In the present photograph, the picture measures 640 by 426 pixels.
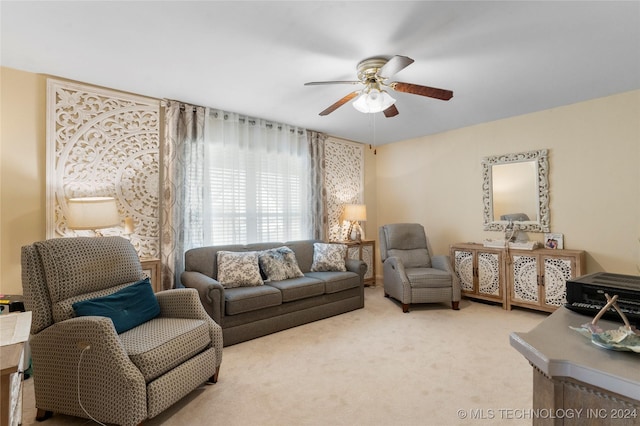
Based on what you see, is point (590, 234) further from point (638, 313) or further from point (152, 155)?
point (152, 155)

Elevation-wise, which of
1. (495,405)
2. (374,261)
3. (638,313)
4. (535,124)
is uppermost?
(535,124)

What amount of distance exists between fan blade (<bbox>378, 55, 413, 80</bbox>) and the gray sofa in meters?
2.23

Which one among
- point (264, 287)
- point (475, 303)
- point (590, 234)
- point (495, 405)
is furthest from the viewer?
point (475, 303)

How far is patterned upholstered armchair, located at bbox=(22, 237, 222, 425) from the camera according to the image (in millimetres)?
1659

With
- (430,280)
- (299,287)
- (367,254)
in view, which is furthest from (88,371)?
(367,254)

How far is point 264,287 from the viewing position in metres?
3.20

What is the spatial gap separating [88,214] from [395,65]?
264 centimetres

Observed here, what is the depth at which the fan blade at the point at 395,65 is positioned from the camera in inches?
77.3

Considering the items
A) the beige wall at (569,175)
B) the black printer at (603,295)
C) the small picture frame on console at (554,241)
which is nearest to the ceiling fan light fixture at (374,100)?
the black printer at (603,295)

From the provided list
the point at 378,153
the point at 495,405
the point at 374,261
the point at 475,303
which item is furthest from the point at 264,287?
the point at 378,153

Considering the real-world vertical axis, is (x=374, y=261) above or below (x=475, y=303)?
above

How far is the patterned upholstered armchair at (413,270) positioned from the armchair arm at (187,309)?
235cm

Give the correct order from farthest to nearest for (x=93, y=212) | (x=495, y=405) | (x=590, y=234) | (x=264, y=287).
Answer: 1. (x=590, y=234)
2. (x=264, y=287)
3. (x=93, y=212)
4. (x=495, y=405)

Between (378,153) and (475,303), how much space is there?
296cm
